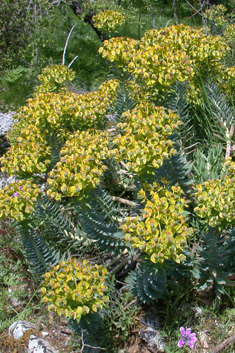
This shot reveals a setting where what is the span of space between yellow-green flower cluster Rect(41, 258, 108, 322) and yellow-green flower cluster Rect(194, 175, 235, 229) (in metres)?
0.66

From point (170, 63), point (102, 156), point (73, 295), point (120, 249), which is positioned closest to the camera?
point (73, 295)

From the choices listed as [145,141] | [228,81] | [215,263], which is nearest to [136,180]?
[145,141]

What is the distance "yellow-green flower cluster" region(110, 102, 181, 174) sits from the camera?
73.2 inches

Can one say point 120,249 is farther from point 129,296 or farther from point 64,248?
point 64,248

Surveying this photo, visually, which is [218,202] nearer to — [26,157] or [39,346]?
[26,157]

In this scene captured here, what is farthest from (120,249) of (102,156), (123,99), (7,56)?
(7,56)

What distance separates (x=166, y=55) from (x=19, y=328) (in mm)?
2113

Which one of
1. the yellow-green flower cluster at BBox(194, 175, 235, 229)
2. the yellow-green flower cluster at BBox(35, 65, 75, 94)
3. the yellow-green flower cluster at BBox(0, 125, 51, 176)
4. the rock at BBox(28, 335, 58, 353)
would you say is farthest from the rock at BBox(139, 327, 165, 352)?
the yellow-green flower cluster at BBox(35, 65, 75, 94)

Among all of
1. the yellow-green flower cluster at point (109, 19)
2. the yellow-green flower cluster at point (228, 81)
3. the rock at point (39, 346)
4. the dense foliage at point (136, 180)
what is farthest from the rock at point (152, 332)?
the yellow-green flower cluster at point (109, 19)

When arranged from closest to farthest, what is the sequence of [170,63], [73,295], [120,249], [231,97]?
[73,295]
[170,63]
[120,249]
[231,97]

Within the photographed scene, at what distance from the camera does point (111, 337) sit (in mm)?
2334

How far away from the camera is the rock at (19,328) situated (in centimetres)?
248

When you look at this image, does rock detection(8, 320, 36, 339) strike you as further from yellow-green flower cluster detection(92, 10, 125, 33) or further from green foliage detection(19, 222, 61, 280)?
yellow-green flower cluster detection(92, 10, 125, 33)

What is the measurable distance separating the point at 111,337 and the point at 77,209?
34.1 inches
